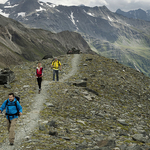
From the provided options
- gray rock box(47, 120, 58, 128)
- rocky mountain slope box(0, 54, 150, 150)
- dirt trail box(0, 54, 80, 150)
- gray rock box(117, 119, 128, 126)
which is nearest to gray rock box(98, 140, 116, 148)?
rocky mountain slope box(0, 54, 150, 150)

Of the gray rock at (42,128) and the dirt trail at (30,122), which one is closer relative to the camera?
the dirt trail at (30,122)

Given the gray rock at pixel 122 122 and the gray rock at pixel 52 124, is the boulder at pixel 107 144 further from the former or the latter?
the gray rock at pixel 122 122

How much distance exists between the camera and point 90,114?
52.4 feet

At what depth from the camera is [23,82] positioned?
2344 centimetres

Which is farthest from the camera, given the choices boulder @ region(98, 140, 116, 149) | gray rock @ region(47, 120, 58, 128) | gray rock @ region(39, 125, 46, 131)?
gray rock @ region(47, 120, 58, 128)

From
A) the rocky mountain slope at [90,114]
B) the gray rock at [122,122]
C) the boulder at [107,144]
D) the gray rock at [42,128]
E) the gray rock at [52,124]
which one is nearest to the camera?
the boulder at [107,144]

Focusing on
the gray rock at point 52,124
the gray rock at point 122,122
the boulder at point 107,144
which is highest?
the gray rock at point 52,124

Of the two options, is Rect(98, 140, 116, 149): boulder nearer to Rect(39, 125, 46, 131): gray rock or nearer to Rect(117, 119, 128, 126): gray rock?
Rect(39, 125, 46, 131): gray rock

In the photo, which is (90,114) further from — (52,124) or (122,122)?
(52,124)

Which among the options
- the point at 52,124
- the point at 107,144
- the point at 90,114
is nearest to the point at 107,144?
the point at 107,144

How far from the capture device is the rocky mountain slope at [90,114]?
10.1m

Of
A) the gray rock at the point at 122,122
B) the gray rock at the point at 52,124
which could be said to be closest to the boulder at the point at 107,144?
the gray rock at the point at 52,124

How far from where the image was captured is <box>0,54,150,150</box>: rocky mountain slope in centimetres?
1009

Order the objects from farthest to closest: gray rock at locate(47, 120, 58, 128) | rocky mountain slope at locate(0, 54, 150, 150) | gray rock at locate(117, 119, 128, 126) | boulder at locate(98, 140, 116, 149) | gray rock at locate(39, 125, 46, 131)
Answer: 1. gray rock at locate(117, 119, 128, 126)
2. gray rock at locate(47, 120, 58, 128)
3. gray rock at locate(39, 125, 46, 131)
4. rocky mountain slope at locate(0, 54, 150, 150)
5. boulder at locate(98, 140, 116, 149)
